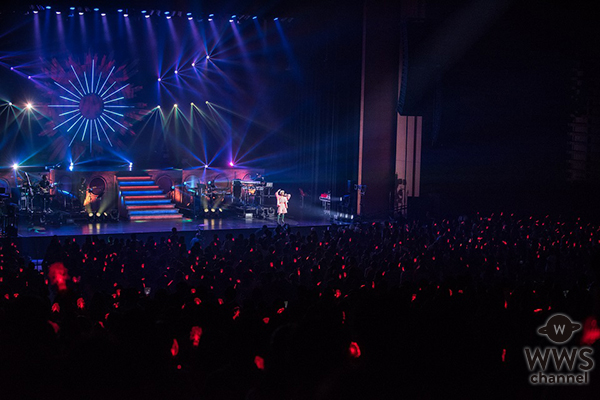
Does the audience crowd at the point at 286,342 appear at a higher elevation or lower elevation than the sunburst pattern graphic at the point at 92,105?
lower

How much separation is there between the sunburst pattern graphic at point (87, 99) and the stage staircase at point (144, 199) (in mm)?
4865

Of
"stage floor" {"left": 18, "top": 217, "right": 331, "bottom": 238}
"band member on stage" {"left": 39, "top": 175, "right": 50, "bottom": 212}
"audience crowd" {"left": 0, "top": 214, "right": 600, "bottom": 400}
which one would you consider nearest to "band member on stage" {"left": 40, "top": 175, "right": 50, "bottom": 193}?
"band member on stage" {"left": 39, "top": 175, "right": 50, "bottom": 212}

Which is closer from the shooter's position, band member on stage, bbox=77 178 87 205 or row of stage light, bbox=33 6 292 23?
band member on stage, bbox=77 178 87 205

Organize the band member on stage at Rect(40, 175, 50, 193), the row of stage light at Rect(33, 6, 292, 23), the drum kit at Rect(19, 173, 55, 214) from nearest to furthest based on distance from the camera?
the drum kit at Rect(19, 173, 55, 214) → the band member on stage at Rect(40, 175, 50, 193) → the row of stage light at Rect(33, 6, 292, 23)

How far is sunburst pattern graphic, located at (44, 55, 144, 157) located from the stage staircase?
486 cm

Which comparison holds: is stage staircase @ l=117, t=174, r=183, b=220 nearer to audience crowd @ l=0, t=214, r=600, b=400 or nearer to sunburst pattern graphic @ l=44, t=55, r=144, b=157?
sunburst pattern graphic @ l=44, t=55, r=144, b=157

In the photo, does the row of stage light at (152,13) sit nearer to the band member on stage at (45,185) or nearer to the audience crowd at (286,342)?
the band member on stage at (45,185)

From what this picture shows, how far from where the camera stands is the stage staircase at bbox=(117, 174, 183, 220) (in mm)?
21625

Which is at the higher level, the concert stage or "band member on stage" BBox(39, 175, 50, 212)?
"band member on stage" BBox(39, 175, 50, 212)

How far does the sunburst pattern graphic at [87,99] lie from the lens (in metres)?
25.8

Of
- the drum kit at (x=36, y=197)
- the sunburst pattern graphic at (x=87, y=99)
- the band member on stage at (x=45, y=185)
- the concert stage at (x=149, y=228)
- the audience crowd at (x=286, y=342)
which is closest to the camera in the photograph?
the audience crowd at (x=286, y=342)

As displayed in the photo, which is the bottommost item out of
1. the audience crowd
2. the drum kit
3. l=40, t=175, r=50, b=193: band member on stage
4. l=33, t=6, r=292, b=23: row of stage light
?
the audience crowd

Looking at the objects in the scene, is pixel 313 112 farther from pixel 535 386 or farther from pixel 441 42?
pixel 535 386

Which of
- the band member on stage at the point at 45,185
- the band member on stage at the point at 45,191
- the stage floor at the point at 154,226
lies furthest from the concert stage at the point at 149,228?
the band member on stage at the point at 45,185
